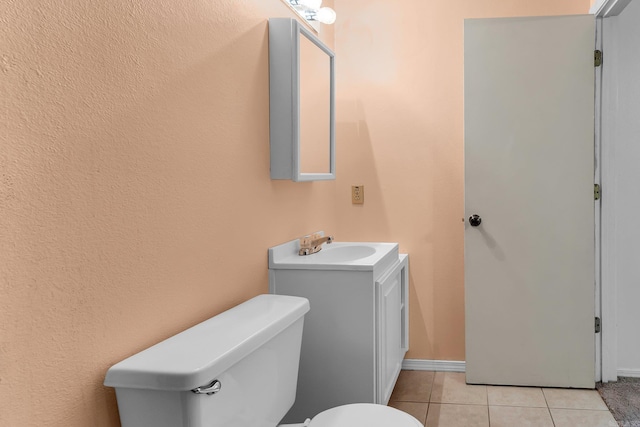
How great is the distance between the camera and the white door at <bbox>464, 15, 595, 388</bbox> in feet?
10.0

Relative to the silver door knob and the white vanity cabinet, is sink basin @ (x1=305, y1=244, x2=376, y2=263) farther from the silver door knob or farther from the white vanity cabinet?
the silver door knob

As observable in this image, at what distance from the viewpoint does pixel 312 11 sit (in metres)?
2.87

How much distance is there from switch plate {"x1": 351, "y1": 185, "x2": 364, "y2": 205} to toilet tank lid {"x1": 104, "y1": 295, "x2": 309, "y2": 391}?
64.0 inches

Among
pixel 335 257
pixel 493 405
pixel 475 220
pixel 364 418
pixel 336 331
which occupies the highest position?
pixel 475 220

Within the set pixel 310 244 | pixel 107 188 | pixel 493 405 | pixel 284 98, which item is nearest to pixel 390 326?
pixel 310 244

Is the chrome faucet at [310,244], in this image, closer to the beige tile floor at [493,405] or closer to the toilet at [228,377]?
the toilet at [228,377]

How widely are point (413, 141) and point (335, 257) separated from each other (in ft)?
3.07

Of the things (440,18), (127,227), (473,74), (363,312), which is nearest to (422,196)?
(473,74)

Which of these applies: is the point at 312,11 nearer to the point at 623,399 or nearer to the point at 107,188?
the point at 107,188

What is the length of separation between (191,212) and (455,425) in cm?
162

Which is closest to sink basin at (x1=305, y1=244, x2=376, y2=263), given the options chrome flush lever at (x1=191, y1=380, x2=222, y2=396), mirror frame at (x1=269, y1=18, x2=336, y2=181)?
mirror frame at (x1=269, y1=18, x2=336, y2=181)

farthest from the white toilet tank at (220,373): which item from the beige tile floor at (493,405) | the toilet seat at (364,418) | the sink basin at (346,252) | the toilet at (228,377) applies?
the beige tile floor at (493,405)

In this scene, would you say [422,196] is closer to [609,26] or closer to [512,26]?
[512,26]

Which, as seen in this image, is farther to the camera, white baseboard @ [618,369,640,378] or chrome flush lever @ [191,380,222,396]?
white baseboard @ [618,369,640,378]
